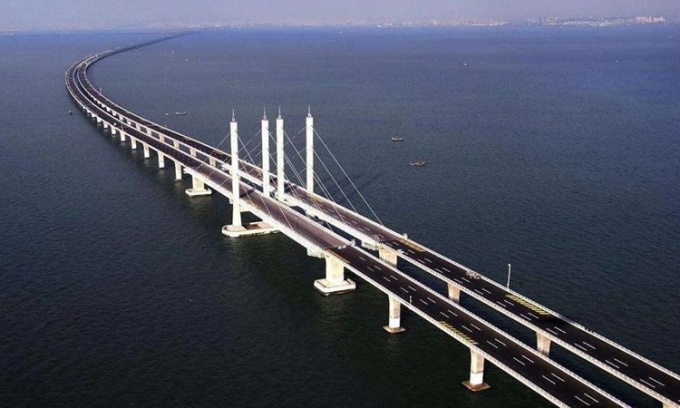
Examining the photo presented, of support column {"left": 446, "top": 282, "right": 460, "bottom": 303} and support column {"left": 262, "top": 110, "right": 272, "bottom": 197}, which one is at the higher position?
support column {"left": 262, "top": 110, "right": 272, "bottom": 197}

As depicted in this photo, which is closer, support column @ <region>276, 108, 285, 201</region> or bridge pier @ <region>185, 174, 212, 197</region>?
support column @ <region>276, 108, 285, 201</region>

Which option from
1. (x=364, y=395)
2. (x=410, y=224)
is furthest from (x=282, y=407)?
(x=410, y=224)

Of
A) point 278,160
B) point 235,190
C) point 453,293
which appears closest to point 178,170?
point 235,190

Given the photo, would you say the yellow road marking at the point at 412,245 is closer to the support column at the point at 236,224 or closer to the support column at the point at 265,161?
the support column at the point at 236,224

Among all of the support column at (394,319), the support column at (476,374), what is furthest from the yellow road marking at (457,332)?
the support column at (394,319)

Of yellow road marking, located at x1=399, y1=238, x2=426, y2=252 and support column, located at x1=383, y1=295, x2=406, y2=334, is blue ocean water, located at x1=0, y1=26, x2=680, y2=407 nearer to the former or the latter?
support column, located at x1=383, y1=295, x2=406, y2=334

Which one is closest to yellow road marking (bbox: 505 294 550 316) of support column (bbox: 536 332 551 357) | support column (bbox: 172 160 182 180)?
support column (bbox: 536 332 551 357)

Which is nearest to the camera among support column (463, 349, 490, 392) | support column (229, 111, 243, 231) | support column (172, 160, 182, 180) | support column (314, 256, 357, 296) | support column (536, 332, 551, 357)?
support column (463, 349, 490, 392)
